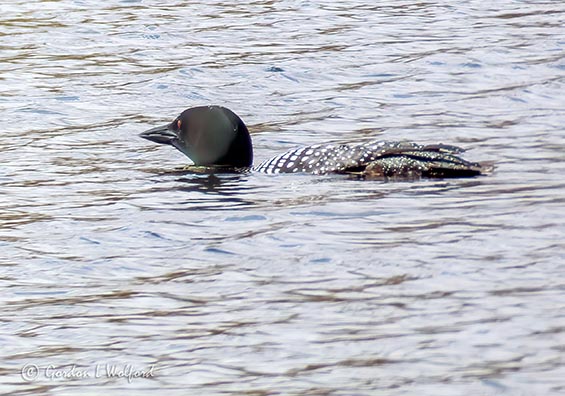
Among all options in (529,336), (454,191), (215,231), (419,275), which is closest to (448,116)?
(454,191)

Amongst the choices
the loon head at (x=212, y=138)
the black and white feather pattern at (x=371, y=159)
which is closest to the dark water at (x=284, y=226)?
the black and white feather pattern at (x=371, y=159)

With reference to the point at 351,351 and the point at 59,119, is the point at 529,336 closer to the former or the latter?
the point at 351,351

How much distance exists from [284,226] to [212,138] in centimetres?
204

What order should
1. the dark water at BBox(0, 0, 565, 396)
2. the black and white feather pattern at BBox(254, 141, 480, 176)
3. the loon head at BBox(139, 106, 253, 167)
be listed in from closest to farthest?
1. the dark water at BBox(0, 0, 565, 396)
2. the black and white feather pattern at BBox(254, 141, 480, 176)
3. the loon head at BBox(139, 106, 253, 167)

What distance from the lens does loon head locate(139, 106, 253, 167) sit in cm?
945

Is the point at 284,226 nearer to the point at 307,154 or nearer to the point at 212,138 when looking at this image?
the point at 307,154

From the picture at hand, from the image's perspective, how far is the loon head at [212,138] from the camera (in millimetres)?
9453

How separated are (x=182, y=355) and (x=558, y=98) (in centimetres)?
612

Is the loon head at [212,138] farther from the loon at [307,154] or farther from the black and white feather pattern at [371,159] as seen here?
the black and white feather pattern at [371,159]

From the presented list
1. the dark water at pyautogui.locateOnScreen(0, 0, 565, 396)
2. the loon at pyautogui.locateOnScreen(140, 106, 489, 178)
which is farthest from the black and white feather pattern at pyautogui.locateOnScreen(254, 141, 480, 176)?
the dark water at pyautogui.locateOnScreen(0, 0, 565, 396)

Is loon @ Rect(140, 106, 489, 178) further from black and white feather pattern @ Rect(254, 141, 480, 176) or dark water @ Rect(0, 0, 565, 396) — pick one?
dark water @ Rect(0, 0, 565, 396)

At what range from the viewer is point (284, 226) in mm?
7625

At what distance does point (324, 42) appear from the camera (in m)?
14.2

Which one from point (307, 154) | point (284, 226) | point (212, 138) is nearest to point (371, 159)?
point (307, 154)
